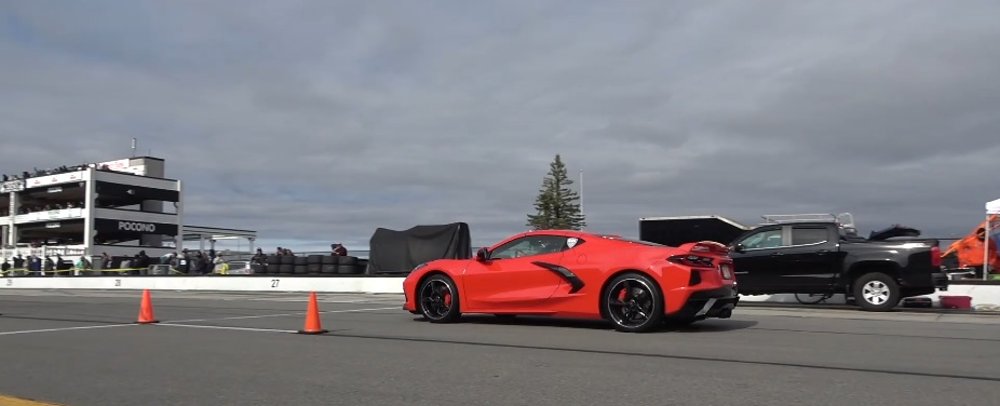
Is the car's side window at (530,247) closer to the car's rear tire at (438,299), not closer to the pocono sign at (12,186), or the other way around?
the car's rear tire at (438,299)

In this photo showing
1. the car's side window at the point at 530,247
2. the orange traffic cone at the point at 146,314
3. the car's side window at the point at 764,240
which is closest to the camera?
the car's side window at the point at 530,247

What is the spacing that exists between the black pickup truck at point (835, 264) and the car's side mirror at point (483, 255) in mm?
6238

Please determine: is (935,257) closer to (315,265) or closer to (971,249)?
(971,249)

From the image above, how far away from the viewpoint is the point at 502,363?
7.22 metres

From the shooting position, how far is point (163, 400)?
18.9 ft

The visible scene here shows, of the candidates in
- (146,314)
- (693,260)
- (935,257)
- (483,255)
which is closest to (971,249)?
(935,257)

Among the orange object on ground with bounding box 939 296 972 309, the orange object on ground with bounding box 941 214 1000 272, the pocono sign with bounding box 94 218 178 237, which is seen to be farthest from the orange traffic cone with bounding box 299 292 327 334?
the pocono sign with bounding box 94 218 178 237

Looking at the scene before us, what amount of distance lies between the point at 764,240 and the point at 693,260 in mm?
6173

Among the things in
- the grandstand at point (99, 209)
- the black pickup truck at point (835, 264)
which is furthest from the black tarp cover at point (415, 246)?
the grandstand at point (99, 209)

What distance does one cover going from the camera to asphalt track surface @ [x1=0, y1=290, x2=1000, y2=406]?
228 inches

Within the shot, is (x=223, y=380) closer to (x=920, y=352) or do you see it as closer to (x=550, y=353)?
(x=550, y=353)

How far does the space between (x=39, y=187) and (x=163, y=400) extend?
102 meters

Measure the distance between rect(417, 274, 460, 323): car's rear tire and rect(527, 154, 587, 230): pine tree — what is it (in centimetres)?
5983

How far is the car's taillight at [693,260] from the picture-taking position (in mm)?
9570
